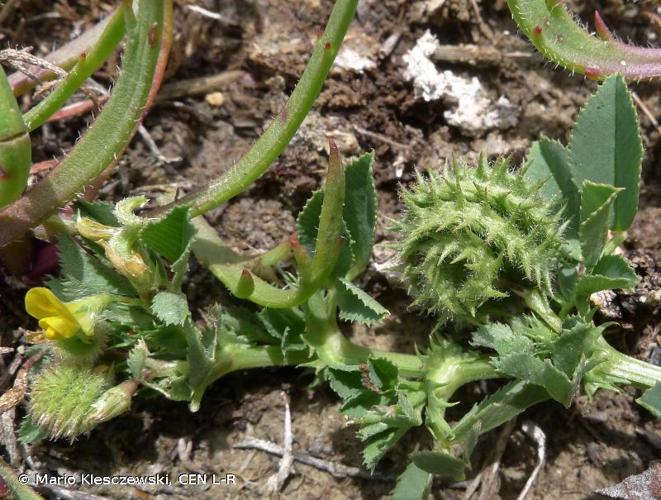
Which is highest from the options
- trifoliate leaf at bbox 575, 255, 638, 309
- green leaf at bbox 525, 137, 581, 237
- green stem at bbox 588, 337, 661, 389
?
green leaf at bbox 525, 137, 581, 237

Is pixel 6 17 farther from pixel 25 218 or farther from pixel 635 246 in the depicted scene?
pixel 635 246

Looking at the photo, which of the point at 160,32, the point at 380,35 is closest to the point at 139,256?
the point at 160,32

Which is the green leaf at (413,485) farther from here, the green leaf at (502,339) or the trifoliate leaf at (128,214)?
the trifoliate leaf at (128,214)

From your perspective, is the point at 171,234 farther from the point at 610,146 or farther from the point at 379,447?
the point at 610,146

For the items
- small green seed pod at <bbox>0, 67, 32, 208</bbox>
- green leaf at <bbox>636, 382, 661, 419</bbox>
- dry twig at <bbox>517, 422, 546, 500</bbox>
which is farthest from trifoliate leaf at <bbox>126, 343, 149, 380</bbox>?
green leaf at <bbox>636, 382, 661, 419</bbox>

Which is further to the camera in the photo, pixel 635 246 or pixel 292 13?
pixel 292 13

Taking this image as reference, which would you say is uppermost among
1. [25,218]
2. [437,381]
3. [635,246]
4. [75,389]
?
[635,246]
